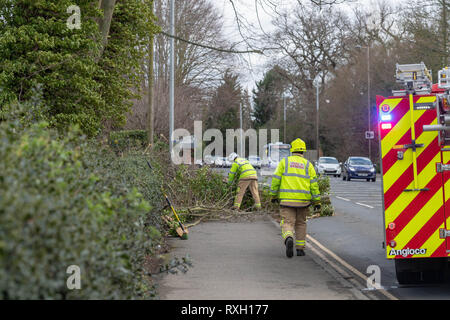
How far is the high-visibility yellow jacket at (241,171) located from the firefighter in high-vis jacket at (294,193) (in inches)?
241

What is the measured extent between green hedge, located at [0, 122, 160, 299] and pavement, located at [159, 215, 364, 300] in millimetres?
2504

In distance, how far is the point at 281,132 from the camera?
7862cm

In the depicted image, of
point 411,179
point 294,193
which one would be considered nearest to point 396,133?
point 411,179

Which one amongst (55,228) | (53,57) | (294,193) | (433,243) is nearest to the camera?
(55,228)

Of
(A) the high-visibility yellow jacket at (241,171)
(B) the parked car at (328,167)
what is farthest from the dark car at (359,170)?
(A) the high-visibility yellow jacket at (241,171)

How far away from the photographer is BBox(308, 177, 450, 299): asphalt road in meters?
8.18

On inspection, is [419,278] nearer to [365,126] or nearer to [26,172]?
[26,172]

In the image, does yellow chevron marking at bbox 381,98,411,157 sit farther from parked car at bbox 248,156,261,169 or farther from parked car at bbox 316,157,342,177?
parked car at bbox 248,156,261,169

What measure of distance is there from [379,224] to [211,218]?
420 centimetres

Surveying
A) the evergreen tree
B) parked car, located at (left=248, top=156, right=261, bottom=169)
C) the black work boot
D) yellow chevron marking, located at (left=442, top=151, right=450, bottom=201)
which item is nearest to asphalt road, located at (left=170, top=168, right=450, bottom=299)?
the black work boot

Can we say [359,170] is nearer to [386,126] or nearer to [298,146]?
[298,146]

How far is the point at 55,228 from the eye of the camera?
10.8ft

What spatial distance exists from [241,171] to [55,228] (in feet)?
45.2

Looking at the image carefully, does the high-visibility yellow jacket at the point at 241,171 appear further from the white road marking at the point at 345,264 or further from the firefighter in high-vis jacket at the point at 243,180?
the white road marking at the point at 345,264
